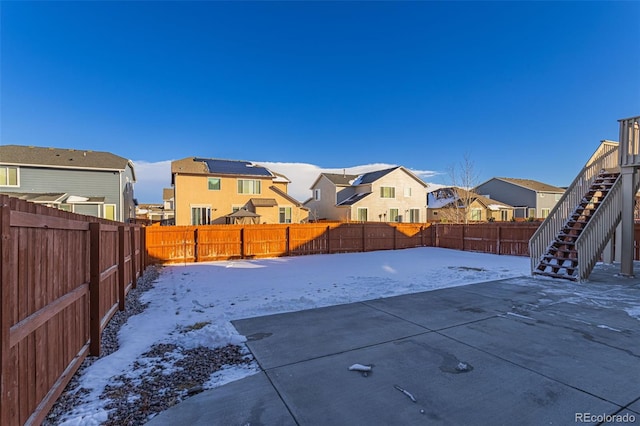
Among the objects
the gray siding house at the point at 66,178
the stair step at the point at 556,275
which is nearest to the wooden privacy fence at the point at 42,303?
the stair step at the point at 556,275

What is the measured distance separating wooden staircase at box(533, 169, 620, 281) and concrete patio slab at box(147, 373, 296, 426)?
9.17 metres

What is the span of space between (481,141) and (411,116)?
749 centimetres

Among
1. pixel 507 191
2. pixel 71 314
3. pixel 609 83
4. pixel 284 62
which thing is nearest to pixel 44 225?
pixel 71 314

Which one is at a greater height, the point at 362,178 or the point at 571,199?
the point at 362,178

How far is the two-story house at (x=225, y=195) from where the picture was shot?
23.4 m

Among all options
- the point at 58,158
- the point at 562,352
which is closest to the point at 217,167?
the point at 58,158

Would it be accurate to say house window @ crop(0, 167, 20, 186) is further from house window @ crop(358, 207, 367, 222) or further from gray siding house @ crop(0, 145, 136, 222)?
house window @ crop(358, 207, 367, 222)

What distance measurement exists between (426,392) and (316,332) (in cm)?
201

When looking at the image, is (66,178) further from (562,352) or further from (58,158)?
(562,352)

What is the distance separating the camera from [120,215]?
21062 millimetres

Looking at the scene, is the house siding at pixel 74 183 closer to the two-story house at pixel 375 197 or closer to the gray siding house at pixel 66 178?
the gray siding house at pixel 66 178

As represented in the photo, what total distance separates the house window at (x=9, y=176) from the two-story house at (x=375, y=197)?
2253cm

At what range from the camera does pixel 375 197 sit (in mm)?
31000

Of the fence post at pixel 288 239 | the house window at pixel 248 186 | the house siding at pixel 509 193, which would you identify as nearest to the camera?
the fence post at pixel 288 239
